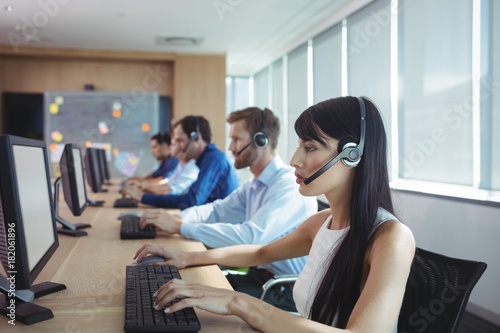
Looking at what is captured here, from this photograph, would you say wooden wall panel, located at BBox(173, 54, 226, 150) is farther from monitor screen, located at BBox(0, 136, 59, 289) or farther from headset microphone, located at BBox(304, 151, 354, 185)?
headset microphone, located at BBox(304, 151, 354, 185)

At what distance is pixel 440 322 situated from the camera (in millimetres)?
1074

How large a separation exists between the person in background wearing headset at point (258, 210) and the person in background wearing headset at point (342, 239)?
72cm

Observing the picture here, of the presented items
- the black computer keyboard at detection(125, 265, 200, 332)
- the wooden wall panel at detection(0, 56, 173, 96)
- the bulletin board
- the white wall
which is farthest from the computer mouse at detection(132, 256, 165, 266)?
the wooden wall panel at detection(0, 56, 173, 96)

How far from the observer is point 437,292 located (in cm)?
113

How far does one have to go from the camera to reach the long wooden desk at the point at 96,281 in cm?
107

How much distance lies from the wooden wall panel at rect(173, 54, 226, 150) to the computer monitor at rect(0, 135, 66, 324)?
712 cm

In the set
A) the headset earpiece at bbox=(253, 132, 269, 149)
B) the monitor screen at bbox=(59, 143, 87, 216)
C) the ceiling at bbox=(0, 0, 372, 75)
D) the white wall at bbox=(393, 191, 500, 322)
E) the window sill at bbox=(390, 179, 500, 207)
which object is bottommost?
the white wall at bbox=(393, 191, 500, 322)

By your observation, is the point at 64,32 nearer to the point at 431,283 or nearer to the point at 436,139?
the point at 436,139

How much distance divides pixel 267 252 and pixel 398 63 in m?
3.50

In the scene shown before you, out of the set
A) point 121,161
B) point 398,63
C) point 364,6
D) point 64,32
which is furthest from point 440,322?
point 121,161

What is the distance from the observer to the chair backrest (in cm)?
106

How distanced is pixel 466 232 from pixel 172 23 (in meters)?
4.46

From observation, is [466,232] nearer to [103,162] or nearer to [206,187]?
[206,187]

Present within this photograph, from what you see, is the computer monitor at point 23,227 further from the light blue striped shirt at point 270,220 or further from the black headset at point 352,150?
the light blue striped shirt at point 270,220
